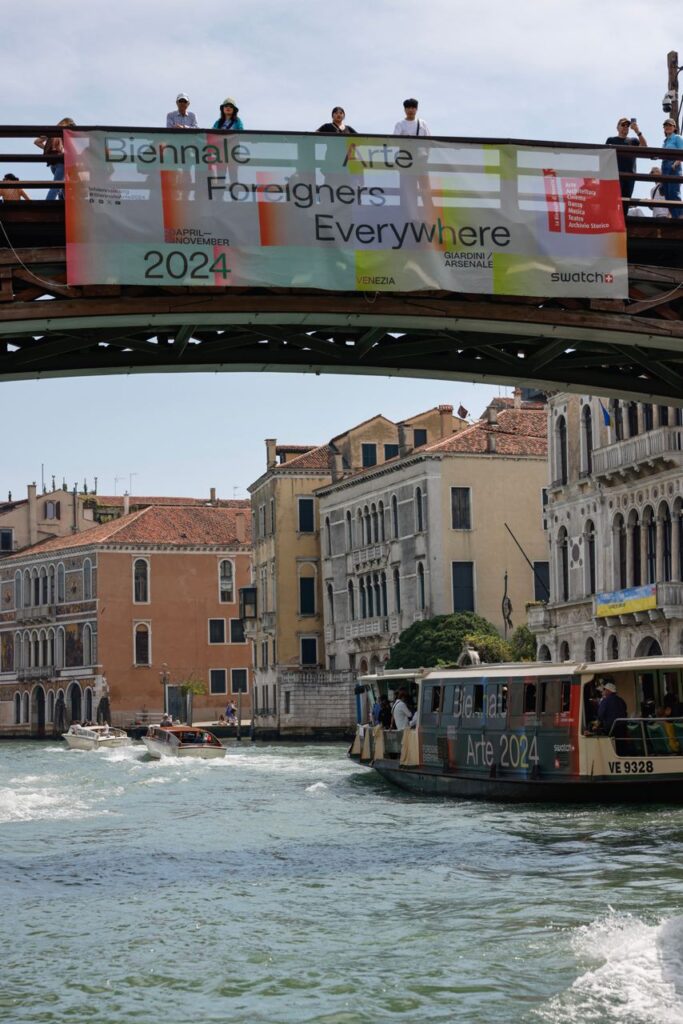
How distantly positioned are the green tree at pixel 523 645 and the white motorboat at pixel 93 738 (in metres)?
12.7

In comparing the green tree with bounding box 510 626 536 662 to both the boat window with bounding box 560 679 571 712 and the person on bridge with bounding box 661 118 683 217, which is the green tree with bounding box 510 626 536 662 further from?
the person on bridge with bounding box 661 118 683 217

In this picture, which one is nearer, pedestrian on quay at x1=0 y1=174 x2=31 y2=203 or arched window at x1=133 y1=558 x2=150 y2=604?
pedestrian on quay at x1=0 y1=174 x2=31 y2=203

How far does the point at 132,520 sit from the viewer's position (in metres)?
80.8

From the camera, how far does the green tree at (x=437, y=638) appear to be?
5294 centimetres

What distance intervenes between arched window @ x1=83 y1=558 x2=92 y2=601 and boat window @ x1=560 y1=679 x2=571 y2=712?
56.3 metres

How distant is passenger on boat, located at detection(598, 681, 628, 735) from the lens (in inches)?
933

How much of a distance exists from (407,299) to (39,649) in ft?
236

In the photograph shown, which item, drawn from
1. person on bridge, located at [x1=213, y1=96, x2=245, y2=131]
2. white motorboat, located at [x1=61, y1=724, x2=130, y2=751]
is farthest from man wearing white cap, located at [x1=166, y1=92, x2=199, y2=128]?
white motorboat, located at [x1=61, y1=724, x2=130, y2=751]

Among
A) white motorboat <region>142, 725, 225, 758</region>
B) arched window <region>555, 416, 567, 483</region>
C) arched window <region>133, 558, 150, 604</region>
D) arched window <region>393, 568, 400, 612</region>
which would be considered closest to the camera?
arched window <region>555, 416, 567, 483</region>

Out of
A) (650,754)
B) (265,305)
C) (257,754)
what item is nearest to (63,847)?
(650,754)

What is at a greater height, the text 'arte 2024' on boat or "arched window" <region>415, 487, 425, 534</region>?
"arched window" <region>415, 487, 425, 534</region>

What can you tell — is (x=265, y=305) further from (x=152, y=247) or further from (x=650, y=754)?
(x=650, y=754)

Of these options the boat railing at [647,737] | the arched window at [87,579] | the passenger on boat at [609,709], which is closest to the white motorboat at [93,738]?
the arched window at [87,579]

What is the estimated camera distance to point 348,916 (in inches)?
570
